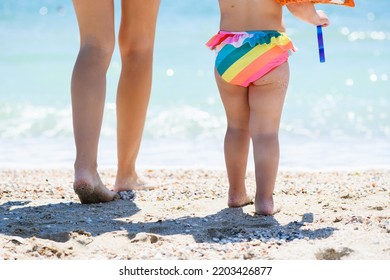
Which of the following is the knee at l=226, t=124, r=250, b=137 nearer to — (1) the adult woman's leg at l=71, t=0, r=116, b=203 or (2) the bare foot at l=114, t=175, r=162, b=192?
(1) the adult woman's leg at l=71, t=0, r=116, b=203

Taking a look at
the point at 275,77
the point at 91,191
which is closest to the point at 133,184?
the point at 91,191

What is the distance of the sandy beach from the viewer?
9.02ft

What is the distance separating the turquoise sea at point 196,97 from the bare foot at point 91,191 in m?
1.82

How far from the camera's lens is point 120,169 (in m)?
4.01

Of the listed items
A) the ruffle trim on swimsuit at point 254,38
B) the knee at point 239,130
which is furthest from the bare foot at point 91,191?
the ruffle trim on swimsuit at point 254,38

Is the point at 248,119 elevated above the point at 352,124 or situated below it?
above

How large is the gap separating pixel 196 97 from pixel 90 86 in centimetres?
427

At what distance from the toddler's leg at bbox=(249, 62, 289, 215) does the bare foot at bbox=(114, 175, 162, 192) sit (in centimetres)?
88

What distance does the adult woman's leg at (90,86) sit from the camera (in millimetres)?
3521

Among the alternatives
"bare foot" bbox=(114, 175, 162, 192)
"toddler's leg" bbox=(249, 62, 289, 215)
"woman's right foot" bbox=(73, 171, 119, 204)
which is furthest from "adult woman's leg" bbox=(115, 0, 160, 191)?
"toddler's leg" bbox=(249, 62, 289, 215)

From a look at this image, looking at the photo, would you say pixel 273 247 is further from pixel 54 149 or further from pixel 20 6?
pixel 20 6

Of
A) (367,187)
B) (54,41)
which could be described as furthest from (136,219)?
(54,41)

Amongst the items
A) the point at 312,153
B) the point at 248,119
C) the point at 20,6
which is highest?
the point at 20,6
